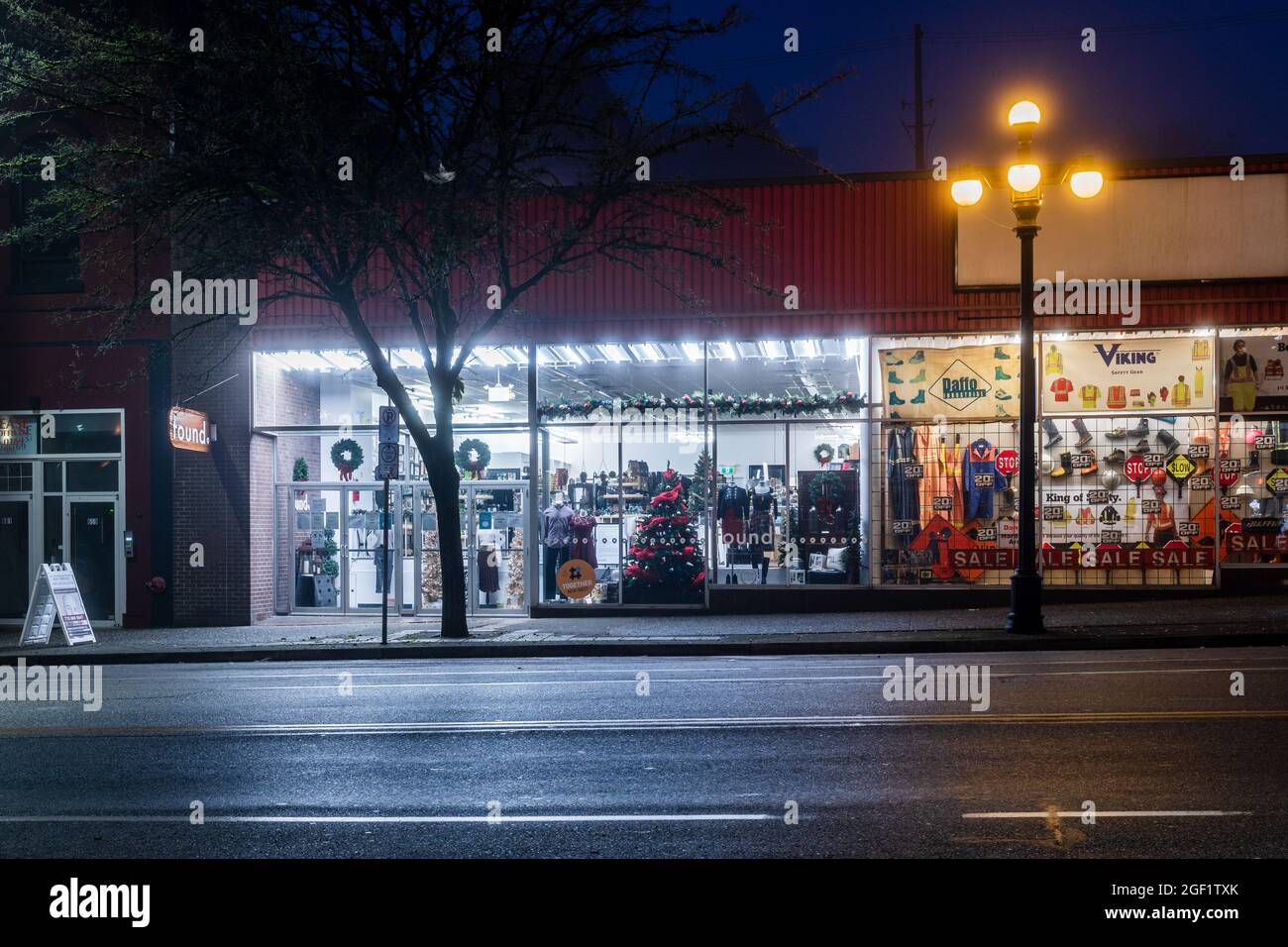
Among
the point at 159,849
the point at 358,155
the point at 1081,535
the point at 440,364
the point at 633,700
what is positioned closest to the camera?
the point at 159,849

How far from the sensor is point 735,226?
20.9m

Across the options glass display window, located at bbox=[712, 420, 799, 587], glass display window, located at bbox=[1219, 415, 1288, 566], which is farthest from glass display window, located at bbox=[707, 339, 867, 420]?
glass display window, located at bbox=[1219, 415, 1288, 566]

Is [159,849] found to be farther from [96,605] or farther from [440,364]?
[96,605]

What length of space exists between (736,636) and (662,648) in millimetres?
1294

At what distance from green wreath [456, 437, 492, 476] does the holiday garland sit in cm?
132

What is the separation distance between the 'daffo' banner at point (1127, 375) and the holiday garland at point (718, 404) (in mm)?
3230

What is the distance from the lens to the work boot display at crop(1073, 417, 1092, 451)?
66.1 ft

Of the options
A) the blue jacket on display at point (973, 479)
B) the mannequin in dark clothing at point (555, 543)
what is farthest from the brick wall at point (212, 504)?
the blue jacket on display at point (973, 479)

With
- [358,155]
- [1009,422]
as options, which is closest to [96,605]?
[358,155]

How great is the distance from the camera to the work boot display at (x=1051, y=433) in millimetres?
20250

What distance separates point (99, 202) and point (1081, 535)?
16.2 meters

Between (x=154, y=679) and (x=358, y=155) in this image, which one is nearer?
(x=154, y=679)

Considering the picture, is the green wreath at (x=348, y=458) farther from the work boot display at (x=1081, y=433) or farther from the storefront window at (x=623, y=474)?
the work boot display at (x=1081, y=433)

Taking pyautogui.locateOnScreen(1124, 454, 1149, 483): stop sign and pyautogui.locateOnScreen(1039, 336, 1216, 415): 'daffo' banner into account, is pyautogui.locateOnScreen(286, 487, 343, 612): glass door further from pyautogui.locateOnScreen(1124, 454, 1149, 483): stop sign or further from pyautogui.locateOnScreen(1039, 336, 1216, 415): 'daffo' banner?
pyautogui.locateOnScreen(1124, 454, 1149, 483): stop sign
